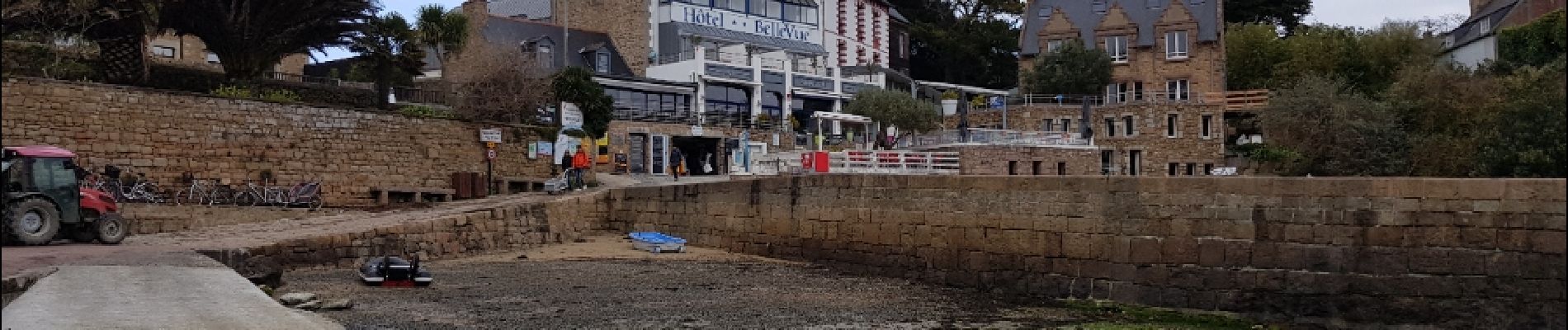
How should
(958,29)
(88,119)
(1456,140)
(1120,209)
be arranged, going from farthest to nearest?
(958,29) < (1456,140) < (88,119) < (1120,209)

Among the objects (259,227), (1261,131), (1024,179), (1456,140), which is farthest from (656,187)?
(1261,131)

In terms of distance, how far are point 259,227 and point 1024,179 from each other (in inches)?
518

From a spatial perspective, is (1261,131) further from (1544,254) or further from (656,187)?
(1544,254)

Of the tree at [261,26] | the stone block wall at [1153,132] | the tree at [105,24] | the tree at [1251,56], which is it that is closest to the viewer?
the tree at [105,24]

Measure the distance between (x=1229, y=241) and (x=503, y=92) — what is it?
65.9 feet

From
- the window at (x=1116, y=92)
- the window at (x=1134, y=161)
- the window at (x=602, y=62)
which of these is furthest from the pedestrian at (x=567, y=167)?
the window at (x=1116, y=92)

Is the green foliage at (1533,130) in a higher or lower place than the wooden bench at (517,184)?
higher

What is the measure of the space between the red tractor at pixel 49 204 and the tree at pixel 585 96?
15313mm

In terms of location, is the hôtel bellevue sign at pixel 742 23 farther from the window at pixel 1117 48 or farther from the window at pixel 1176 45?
the window at pixel 1176 45

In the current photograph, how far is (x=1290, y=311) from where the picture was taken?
1479 centimetres

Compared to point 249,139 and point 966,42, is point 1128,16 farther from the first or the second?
point 249,139

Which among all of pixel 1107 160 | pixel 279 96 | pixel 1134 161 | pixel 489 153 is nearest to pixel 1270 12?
pixel 1134 161

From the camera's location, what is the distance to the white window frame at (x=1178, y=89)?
169ft

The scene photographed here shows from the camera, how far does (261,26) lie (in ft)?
85.4
